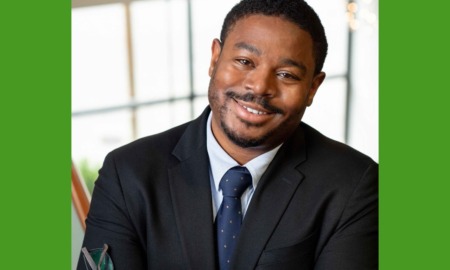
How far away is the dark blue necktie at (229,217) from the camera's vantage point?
8.19 ft

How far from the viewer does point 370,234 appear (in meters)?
2.53

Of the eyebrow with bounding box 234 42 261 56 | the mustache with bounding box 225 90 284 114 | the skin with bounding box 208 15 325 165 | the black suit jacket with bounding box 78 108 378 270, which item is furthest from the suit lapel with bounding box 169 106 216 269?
the eyebrow with bounding box 234 42 261 56

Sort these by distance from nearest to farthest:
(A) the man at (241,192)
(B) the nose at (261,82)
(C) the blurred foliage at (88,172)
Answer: (B) the nose at (261,82)
(A) the man at (241,192)
(C) the blurred foliage at (88,172)

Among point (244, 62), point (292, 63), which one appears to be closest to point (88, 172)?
point (244, 62)

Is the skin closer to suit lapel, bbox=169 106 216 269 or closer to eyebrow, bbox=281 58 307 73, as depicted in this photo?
eyebrow, bbox=281 58 307 73

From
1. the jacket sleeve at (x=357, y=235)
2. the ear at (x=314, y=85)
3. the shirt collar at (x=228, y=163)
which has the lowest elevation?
the jacket sleeve at (x=357, y=235)

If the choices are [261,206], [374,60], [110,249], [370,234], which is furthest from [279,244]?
[374,60]

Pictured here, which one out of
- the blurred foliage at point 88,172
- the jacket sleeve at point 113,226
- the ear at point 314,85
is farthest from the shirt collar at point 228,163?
the blurred foliage at point 88,172

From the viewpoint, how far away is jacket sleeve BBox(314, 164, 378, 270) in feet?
8.07

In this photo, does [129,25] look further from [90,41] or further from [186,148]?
[186,148]

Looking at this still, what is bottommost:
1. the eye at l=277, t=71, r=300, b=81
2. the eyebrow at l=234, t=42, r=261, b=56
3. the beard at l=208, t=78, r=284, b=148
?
the beard at l=208, t=78, r=284, b=148

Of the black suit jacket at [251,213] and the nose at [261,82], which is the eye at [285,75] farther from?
the black suit jacket at [251,213]

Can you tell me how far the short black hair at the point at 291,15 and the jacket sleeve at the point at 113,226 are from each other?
1.79 ft

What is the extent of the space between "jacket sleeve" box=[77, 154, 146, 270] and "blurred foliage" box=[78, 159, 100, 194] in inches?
10.5
